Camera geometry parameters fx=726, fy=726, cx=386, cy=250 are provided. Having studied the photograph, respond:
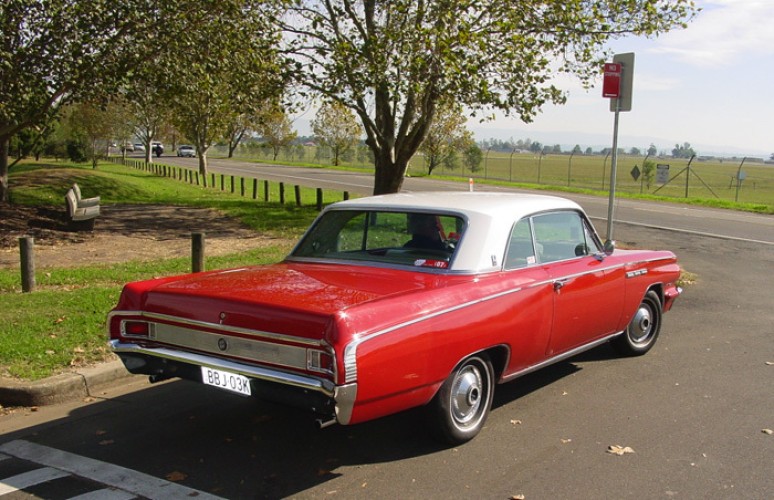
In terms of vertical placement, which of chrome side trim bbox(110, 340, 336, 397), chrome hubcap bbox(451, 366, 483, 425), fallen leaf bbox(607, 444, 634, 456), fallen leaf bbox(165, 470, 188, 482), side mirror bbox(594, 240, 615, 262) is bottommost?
fallen leaf bbox(165, 470, 188, 482)

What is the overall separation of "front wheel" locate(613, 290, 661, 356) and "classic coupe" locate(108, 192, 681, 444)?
0.44 metres

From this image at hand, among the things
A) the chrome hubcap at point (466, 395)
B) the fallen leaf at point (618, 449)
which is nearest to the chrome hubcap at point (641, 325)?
the fallen leaf at point (618, 449)

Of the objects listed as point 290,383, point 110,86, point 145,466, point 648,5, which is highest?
point 648,5

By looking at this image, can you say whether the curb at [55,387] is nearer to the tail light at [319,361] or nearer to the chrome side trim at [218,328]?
the chrome side trim at [218,328]

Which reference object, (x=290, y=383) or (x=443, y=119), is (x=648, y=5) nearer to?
(x=290, y=383)

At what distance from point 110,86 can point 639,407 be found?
13.0 metres

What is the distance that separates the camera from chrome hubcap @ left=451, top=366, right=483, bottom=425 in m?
4.59

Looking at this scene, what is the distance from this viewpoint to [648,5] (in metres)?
16.0

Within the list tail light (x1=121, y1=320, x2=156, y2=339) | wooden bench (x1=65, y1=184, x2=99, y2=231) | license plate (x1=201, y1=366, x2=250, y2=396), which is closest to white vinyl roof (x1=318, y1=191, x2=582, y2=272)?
license plate (x1=201, y1=366, x2=250, y2=396)

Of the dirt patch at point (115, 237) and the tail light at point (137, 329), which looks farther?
the dirt patch at point (115, 237)

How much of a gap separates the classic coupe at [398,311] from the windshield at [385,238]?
0.01m

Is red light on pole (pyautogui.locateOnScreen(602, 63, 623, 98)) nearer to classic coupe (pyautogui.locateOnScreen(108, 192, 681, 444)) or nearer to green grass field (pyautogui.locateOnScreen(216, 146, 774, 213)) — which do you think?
classic coupe (pyautogui.locateOnScreen(108, 192, 681, 444))

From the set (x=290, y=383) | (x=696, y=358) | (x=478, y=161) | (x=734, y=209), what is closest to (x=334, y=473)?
(x=290, y=383)

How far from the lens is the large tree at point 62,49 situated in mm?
13023
